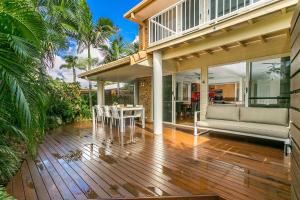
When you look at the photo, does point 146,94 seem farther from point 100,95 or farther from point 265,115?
point 265,115

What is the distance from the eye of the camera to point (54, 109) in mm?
9242

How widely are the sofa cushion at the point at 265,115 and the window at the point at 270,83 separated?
61 cm

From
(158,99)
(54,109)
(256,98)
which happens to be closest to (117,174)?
(158,99)

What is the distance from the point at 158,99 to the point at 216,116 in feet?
6.40

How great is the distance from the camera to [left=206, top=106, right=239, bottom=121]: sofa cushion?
223 inches

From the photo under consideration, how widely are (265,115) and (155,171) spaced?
3410 mm

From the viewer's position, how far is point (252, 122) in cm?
526

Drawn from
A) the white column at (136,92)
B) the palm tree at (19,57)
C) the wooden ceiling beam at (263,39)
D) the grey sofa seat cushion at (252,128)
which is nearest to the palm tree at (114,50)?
A: the white column at (136,92)

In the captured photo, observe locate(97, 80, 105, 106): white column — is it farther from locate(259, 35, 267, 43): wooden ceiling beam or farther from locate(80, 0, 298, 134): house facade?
locate(259, 35, 267, 43): wooden ceiling beam

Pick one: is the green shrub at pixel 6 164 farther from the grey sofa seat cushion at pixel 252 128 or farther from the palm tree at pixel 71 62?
the palm tree at pixel 71 62

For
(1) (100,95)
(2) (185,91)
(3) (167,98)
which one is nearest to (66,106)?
(1) (100,95)

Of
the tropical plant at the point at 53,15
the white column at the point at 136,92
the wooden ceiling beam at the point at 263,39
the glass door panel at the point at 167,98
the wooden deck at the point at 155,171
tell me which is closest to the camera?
the wooden deck at the point at 155,171

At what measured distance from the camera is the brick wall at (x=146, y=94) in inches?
392

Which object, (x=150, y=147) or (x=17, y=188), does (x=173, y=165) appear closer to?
(x=150, y=147)
